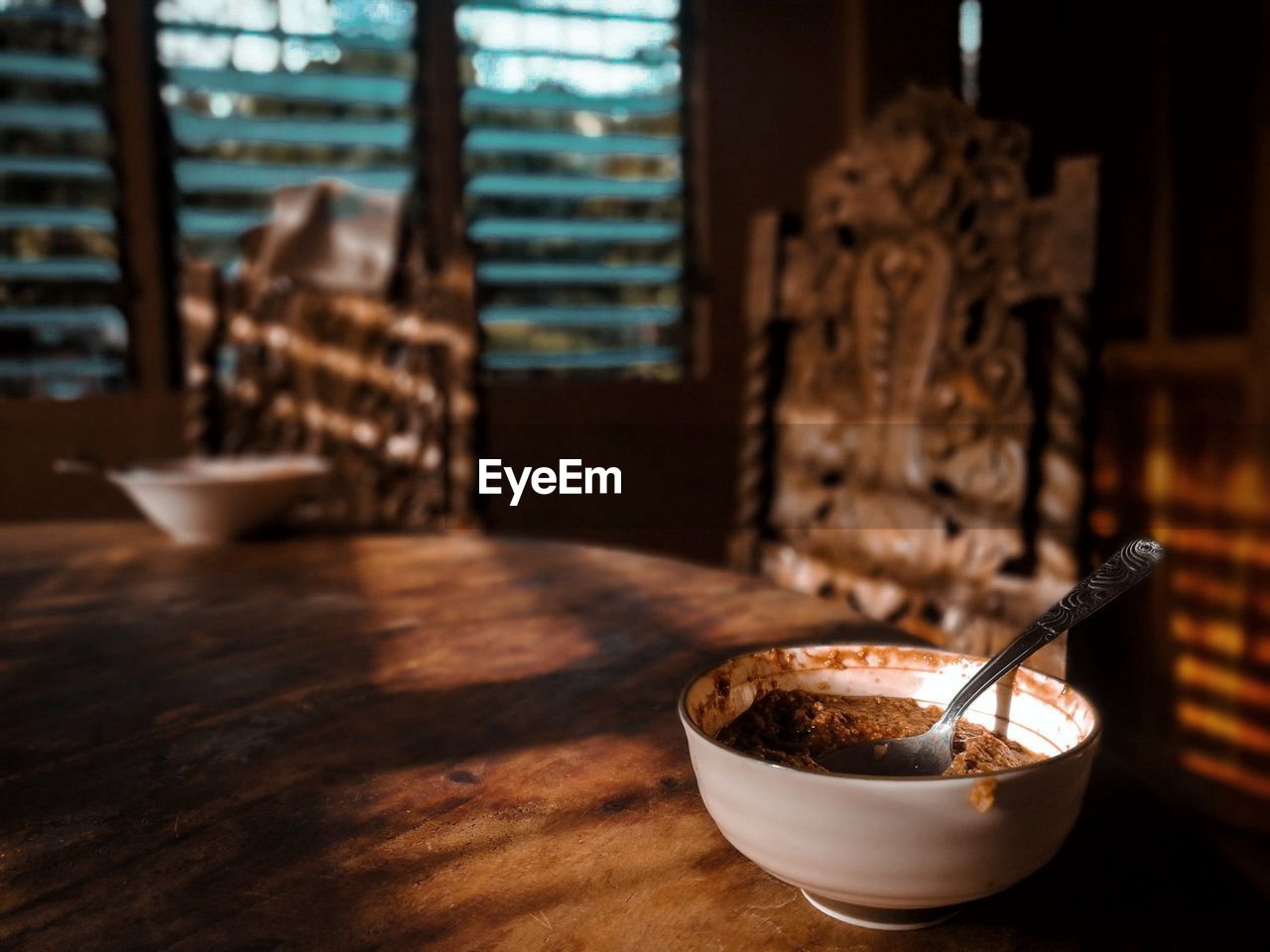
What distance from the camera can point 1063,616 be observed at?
0.48m

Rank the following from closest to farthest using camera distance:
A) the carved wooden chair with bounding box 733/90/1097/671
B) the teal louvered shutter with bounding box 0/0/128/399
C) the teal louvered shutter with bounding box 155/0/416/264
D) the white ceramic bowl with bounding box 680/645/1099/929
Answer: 1. the white ceramic bowl with bounding box 680/645/1099/929
2. the carved wooden chair with bounding box 733/90/1097/671
3. the teal louvered shutter with bounding box 0/0/128/399
4. the teal louvered shutter with bounding box 155/0/416/264

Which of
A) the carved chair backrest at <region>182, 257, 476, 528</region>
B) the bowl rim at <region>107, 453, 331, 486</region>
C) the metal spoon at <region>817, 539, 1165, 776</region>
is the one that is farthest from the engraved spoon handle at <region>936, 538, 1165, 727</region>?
the carved chair backrest at <region>182, 257, 476, 528</region>

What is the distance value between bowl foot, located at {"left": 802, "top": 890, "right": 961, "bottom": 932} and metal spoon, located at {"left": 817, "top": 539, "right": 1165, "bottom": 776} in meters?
0.07

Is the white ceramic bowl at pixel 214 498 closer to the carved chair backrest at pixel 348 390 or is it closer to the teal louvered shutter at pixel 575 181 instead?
the carved chair backrest at pixel 348 390

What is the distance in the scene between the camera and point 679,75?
2.92 metres

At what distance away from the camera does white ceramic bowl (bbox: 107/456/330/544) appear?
4.43 ft

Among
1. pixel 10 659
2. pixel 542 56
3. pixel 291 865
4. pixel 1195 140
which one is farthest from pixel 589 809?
pixel 542 56

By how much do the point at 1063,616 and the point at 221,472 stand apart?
4.67 ft

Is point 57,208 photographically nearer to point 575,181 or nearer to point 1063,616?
point 575,181

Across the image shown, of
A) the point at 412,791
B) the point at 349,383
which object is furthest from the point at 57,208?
the point at 412,791

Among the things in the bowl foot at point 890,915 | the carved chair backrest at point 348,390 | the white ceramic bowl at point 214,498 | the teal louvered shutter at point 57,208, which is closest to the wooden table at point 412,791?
the bowl foot at point 890,915

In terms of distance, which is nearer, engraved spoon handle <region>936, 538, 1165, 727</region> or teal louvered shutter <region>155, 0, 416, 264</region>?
engraved spoon handle <region>936, 538, 1165, 727</region>

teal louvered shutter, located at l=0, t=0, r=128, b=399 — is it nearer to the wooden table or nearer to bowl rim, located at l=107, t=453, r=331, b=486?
bowl rim, located at l=107, t=453, r=331, b=486

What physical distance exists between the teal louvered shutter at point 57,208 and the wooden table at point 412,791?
174cm
